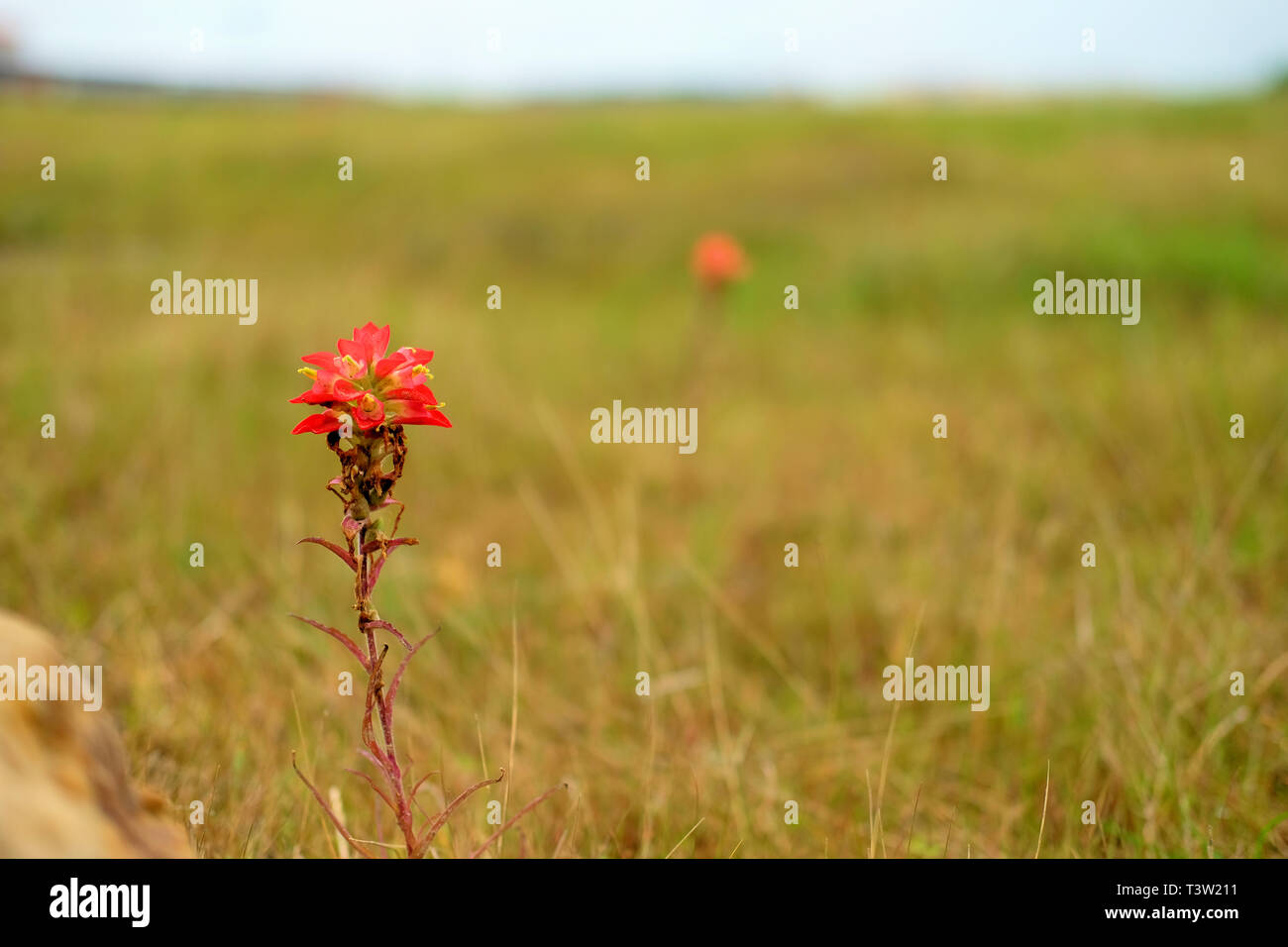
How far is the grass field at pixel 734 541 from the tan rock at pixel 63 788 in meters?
0.24

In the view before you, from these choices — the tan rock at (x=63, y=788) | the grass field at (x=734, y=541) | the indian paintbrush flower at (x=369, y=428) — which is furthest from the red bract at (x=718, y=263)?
the tan rock at (x=63, y=788)

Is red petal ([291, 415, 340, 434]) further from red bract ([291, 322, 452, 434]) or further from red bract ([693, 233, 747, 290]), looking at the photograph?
red bract ([693, 233, 747, 290])

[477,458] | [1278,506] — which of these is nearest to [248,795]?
[477,458]

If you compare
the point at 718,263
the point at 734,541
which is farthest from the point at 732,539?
the point at 718,263

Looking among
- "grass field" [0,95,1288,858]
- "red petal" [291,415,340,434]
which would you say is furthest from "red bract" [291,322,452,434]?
"grass field" [0,95,1288,858]

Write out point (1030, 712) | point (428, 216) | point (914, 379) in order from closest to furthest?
1. point (1030, 712)
2. point (914, 379)
3. point (428, 216)

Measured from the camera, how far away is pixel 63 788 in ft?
3.56

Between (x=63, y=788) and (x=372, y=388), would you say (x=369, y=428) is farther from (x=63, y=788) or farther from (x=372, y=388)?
(x=63, y=788)

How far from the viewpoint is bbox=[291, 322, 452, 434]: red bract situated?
110 centimetres

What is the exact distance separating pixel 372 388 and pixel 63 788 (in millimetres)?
602

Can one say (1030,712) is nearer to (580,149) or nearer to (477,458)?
(477,458)

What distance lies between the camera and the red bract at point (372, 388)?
1104mm
